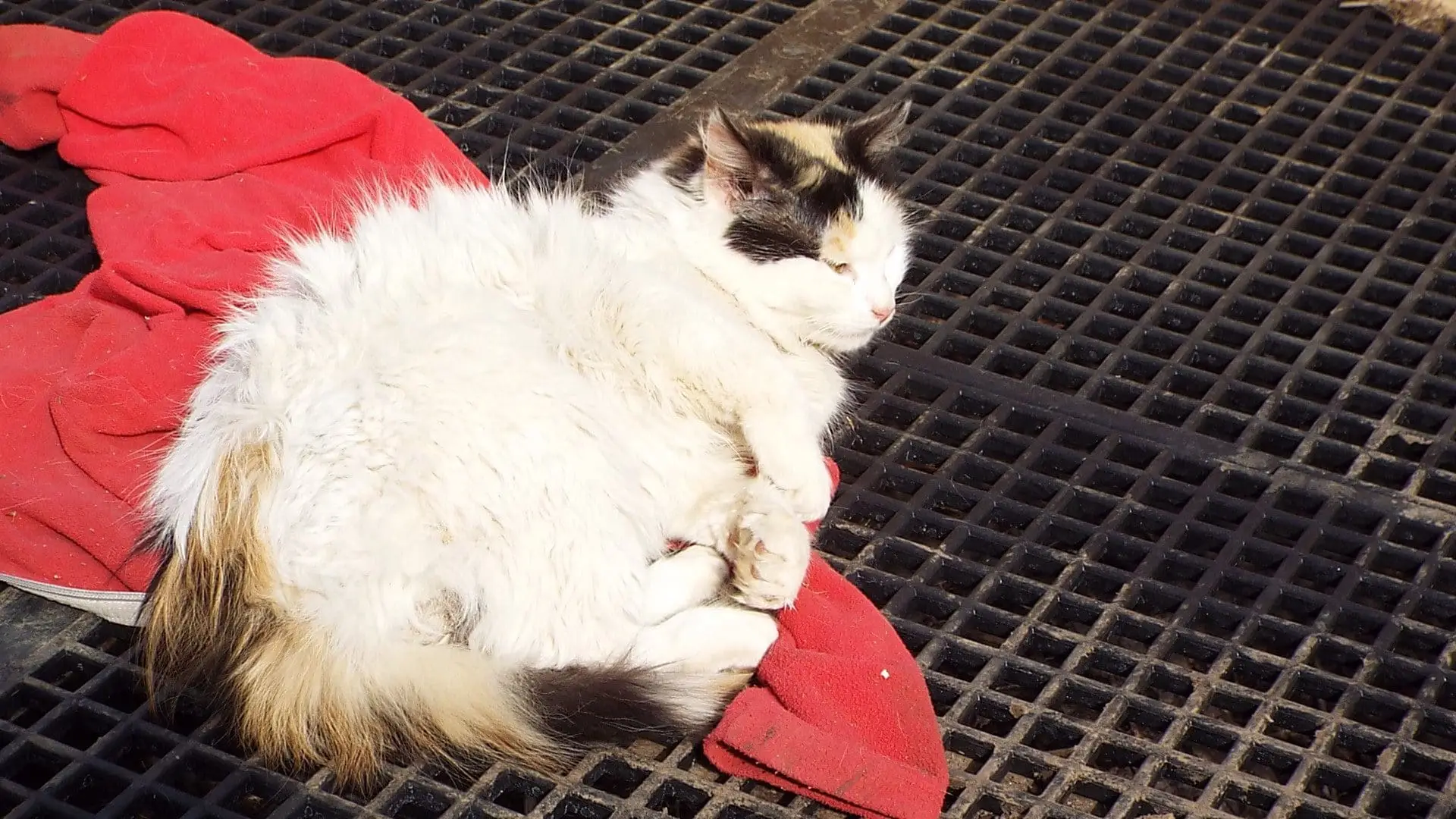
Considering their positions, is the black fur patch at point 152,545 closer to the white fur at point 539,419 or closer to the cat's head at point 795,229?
the white fur at point 539,419

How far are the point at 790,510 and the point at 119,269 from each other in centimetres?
101

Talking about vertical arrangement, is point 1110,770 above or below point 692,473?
below

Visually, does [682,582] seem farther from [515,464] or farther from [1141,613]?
[1141,613]

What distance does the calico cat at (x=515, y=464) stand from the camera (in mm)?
1794

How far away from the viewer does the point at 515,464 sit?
187 centimetres

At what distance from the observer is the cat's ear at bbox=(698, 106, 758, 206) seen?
219cm

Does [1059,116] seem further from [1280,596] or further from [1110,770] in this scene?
[1110,770]

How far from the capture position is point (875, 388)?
8.02 ft

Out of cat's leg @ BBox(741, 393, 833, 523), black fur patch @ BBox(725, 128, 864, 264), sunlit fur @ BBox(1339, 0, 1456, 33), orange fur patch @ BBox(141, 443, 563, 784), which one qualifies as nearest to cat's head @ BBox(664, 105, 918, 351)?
black fur patch @ BBox(725, 128, 864, 264)

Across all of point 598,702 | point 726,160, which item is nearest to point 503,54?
point 726,160

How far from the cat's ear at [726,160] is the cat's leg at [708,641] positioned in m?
0.63

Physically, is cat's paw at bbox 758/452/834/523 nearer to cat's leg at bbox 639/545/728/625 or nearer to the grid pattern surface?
cat's leg at bbox 639/545/728/625

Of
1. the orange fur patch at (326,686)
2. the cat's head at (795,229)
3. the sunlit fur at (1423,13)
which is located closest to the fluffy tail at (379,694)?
the orange fur patch at (326,686)

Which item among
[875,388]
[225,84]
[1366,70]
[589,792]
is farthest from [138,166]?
[1366,70]
